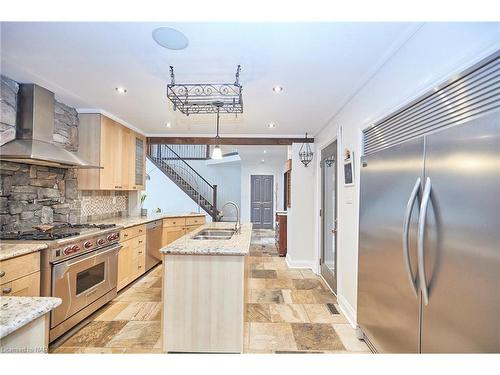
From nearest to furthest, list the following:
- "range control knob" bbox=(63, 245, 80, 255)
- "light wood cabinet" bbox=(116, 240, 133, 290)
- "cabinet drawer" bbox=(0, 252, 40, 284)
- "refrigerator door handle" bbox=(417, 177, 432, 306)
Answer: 1. "refrigerator door handle" bbox=(417, 177, 432, 306)
2. "cabinet drawer" bbox=(0, 252, 40, 284)
3. "range control knob" bbox=(63, 245, 80, 255)
4. "light wood cabinet" bbox=(116, 240, 133, 290)

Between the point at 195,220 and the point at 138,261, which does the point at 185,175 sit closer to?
the point at 195,220

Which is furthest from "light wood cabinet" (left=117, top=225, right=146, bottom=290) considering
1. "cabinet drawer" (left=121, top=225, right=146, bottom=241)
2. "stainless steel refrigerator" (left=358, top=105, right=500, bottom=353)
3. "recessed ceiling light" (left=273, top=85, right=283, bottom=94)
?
"stainless steel refrigerator" (left=358, top=105, right=500, bottom=353)

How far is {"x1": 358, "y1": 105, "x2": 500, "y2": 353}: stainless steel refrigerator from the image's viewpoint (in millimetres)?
999

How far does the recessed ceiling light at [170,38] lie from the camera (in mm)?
1702

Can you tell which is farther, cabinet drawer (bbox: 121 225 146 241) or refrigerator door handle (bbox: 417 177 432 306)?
cabinet drawer (bbox: 121 225 146 241)

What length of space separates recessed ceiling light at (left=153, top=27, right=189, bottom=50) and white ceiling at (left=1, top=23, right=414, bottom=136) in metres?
0.04

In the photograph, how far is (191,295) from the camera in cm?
207

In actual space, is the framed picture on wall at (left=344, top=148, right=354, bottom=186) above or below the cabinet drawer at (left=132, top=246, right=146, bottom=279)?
above

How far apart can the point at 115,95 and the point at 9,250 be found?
6.29ft

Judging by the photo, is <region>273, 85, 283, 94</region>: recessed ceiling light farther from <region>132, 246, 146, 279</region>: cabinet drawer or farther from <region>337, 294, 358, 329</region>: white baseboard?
<region>132, 246, 146, 279</region>: cabinet drawer

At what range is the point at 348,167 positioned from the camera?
285 centimetres

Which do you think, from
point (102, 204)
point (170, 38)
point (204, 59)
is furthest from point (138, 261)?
point (170, 38)

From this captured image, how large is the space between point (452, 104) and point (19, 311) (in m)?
2.15
